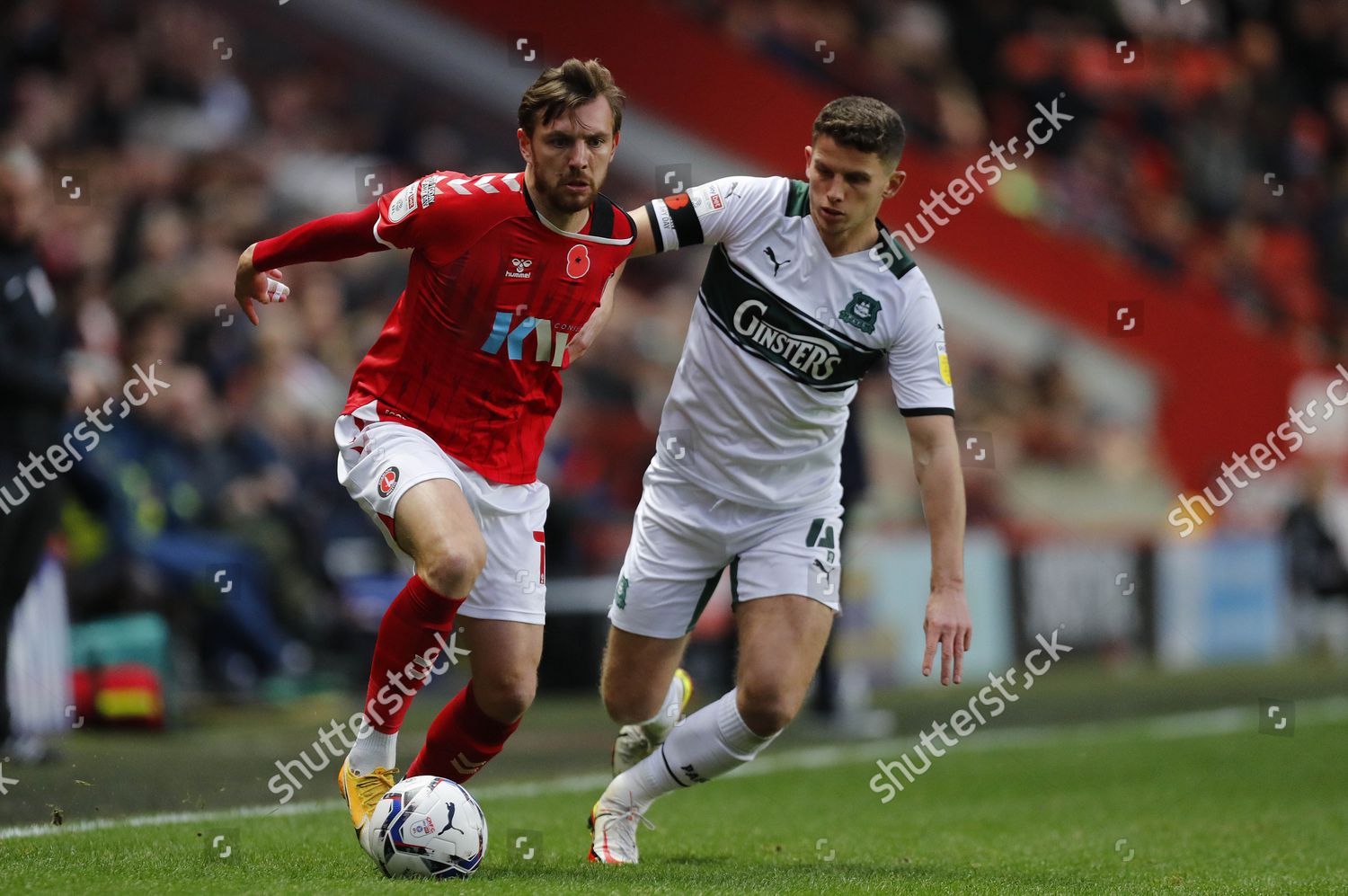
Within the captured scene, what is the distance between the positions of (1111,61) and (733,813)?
17.0 m

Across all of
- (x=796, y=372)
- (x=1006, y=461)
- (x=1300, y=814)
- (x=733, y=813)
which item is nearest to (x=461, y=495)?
(x=796, y=372)

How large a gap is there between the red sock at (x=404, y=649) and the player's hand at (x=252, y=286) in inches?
43.1

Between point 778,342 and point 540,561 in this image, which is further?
point 778,342

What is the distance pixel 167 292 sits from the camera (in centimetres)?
1170

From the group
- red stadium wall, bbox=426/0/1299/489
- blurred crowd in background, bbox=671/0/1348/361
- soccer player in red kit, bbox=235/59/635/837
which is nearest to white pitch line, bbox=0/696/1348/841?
soccer player in red kit, bbox=235/59/635/837

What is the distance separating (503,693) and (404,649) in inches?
17.1

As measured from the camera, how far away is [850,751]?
10.1 meters

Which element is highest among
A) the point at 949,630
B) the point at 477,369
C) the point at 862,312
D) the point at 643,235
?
the point at 643,235

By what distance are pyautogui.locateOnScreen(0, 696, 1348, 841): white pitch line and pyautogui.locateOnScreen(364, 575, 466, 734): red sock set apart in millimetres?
1334

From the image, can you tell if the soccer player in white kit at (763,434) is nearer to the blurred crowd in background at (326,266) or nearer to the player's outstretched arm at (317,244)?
the player's outstretched arm at (317,244)

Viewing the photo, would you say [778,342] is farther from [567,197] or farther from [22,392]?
[22,392]

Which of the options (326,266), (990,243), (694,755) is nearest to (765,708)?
(694,755)

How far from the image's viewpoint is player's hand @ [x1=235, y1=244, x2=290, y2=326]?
5457 mm

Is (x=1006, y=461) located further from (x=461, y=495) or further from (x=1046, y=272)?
(x=461, y=495)
